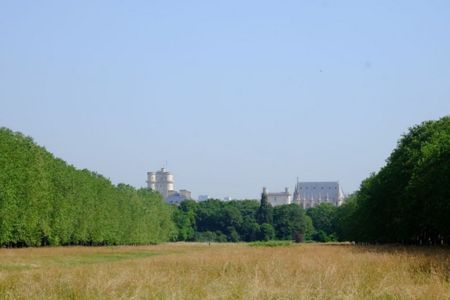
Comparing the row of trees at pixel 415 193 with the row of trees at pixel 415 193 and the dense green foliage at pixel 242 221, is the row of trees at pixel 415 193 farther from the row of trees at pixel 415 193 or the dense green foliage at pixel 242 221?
the dense green foliage at pixel 242 221

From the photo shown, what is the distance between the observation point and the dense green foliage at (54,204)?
53312mm

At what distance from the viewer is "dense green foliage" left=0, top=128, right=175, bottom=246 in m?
53.3

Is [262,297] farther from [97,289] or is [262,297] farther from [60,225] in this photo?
[60,225]

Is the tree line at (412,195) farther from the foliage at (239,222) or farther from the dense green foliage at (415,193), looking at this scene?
the foliage at (239,222)

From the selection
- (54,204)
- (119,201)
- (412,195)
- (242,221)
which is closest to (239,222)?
(242,221)

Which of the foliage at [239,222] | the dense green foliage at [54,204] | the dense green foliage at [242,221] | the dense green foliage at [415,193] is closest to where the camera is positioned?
the dense green foliage at [415,193]

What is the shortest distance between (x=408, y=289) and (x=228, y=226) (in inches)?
6824

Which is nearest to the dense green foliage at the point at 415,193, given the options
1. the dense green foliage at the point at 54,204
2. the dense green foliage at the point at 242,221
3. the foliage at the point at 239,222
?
the dense green foliage at the point at 54,204

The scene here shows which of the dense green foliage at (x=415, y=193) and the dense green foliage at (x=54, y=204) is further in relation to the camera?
the dense green foliage at (x=54, y=204)

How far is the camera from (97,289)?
12.3m

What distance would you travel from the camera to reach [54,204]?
215 ft

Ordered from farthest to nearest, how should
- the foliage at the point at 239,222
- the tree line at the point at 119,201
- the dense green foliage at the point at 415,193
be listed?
the foliage at the point at 239,222 < the tree line at the point at 119,201 < the dense green foliage at the point at 415,193

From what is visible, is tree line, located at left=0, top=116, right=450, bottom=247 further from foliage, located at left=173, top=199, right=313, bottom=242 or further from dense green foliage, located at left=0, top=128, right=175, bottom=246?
foliage, located at left=173, top=199, right=313, bottom=242

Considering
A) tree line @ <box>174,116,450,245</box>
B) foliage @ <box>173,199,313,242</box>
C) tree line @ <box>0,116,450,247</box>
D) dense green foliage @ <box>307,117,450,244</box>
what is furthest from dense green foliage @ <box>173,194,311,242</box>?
dense green foliage @ <box>307,117,450,244</box>
